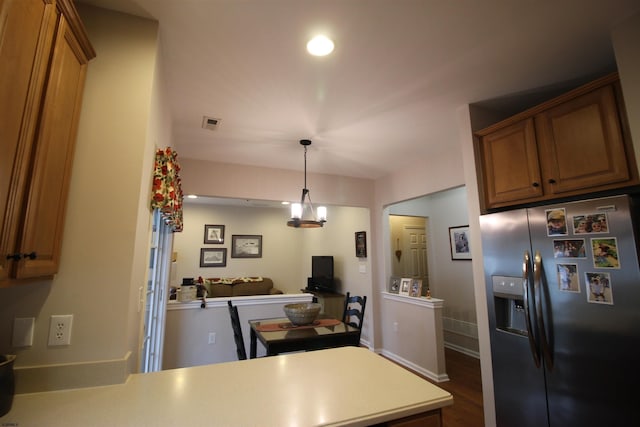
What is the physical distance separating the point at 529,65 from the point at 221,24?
6.22ft

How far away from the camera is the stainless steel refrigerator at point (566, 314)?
1.39m

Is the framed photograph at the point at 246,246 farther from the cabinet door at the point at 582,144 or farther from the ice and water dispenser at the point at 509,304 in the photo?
the cabinet door at the point at 582,144

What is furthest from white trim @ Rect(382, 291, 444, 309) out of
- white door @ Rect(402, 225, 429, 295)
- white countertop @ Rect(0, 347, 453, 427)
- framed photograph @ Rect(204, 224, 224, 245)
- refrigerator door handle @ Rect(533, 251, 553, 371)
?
framed photograph @ Rect(204, 224, 224, 245)

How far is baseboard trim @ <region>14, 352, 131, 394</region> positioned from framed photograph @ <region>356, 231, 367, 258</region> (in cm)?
375

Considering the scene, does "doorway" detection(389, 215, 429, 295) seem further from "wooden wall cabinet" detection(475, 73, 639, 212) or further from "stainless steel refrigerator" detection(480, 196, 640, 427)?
"stainless steel refrigerator" detection(480, 196, 640, 427)

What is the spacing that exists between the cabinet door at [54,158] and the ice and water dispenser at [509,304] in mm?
2389

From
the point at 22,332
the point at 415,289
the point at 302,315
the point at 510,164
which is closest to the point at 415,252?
the point at 415,289

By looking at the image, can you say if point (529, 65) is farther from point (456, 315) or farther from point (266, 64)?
point (456, 315)

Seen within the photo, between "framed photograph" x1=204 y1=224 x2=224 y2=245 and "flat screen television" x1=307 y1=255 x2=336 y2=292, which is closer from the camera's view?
"flat screen television" x1=307 y1=255 x2=336 y2=292

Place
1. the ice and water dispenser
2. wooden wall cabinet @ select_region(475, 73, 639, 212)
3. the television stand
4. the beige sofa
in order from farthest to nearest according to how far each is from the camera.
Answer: the beige sofa < the television stand < the ice and water dispenser < wooden wall cabinet @ select_region(475, 73, 639, 212)

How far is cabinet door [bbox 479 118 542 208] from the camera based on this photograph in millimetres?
1928

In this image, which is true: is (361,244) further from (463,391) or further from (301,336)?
(301,336)

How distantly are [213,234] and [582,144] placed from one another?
676 centimetres

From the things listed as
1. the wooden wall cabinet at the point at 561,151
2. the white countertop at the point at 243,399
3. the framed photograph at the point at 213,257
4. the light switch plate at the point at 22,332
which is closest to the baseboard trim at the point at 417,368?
the wooden wall cabinet at the point at 561,151
